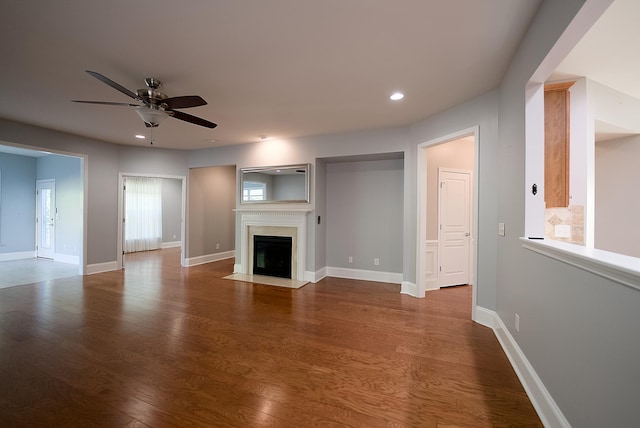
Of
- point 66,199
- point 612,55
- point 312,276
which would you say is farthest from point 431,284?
point 66,199

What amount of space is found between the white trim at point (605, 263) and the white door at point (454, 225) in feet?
9.64

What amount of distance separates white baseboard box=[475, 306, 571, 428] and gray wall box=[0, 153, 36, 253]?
10560mm

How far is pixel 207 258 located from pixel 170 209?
134 inches

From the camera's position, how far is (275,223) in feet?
17.0

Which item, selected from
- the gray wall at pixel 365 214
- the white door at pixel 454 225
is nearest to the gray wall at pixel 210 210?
the gray wall at pixel 365 214

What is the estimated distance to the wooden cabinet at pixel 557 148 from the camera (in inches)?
99.3

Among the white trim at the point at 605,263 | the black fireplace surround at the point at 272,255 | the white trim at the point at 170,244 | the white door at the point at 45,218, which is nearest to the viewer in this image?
the white trim at the point at 605,263

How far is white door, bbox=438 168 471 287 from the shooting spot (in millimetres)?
4535

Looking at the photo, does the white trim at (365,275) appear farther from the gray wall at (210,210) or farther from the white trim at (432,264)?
the gray wall at (210,210)

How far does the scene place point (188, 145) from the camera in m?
5.69

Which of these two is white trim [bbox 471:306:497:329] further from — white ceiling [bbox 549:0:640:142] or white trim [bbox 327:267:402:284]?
white ceiling [bbox 549:0:640:142]

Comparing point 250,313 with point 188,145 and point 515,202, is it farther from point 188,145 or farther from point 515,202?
point 188,145

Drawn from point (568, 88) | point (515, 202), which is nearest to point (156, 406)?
point (515, 202)

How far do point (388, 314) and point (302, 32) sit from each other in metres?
3.23
